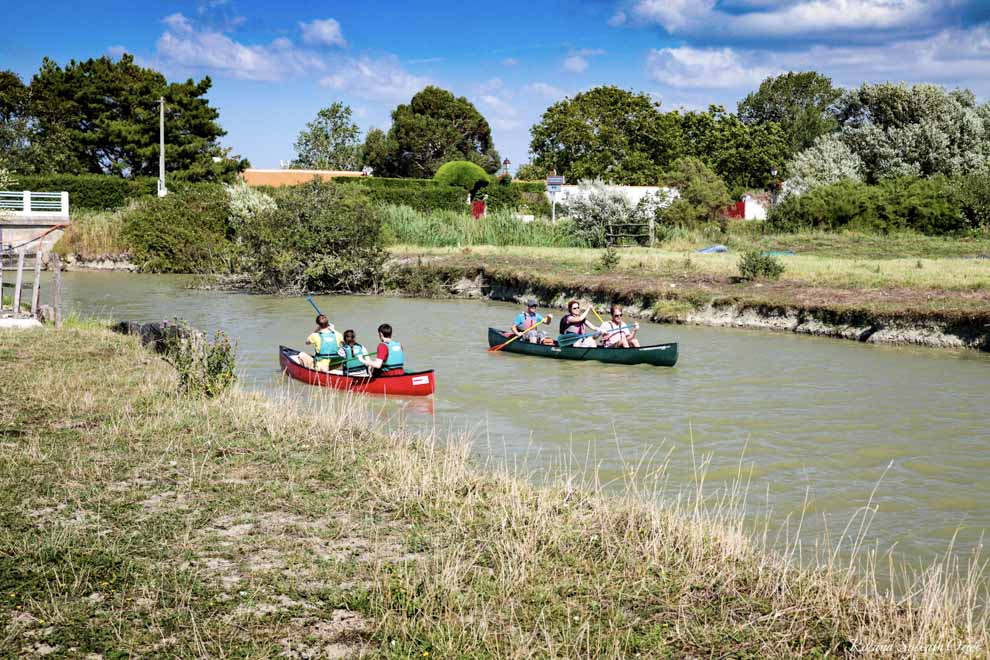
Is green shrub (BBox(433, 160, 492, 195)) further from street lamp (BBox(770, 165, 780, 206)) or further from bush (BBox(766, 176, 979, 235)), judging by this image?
street lamp (BBox(770, 165, 780, 206))

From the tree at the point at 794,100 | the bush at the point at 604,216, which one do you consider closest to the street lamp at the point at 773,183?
the tree at the point at 794,100

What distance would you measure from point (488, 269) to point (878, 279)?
1286cm

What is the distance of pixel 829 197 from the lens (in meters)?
45.0

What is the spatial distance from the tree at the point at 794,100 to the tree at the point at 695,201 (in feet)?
144

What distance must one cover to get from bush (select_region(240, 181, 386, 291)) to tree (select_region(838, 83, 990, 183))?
33610 millimetres

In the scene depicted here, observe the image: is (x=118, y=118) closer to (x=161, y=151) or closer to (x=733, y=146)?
(x=161, y=151)

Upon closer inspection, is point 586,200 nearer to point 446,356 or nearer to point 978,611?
point 446,356

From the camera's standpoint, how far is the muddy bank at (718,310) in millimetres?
21203

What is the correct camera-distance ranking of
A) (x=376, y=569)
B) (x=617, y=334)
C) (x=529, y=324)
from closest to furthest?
(x=376, y=569)
(x=617, y=334)
(x=529, y=324)

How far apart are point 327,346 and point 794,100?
84.9 m

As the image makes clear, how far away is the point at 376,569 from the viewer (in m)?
6.35

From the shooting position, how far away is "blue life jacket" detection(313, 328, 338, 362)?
17250mm

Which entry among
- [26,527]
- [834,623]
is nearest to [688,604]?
[834,623]

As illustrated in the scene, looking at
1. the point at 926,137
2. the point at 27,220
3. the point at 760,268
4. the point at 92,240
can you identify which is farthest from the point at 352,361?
the point at 926,137
